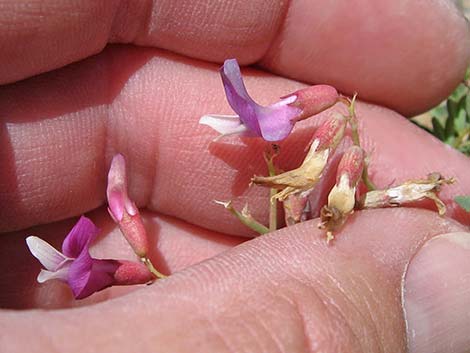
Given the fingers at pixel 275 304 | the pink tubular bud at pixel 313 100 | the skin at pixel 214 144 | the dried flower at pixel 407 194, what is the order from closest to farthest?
the fingers at pixel 275 304 < the skin at pixel 214 144 < the dried flower at pixel 407 194 < the pink tubular bud at pixel 313 100

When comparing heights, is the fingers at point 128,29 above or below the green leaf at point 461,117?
above

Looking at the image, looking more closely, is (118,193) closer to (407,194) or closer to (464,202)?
(407,194)

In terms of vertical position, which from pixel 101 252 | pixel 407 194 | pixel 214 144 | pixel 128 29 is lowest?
pixel 101 252

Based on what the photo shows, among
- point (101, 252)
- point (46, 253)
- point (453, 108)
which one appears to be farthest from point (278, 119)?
point (453, 108)

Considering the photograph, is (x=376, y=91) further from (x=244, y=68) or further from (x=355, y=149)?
(x=355, y=149)

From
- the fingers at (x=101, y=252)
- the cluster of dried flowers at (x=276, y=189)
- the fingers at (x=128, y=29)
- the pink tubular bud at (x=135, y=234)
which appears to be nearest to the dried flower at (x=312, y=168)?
the cluster of dried flowers at (x=276, y=189)

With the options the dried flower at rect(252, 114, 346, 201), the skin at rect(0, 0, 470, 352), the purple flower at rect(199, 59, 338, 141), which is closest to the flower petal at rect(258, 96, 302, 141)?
the purple flower at rect(199, 59, 338, 141)

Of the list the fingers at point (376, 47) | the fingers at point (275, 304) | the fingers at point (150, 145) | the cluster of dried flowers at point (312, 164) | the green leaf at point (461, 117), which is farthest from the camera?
the green leaf at point (461, 117)

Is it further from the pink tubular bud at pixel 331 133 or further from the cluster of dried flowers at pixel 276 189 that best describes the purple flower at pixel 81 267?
the pink tubular bud at pixel 331 133
